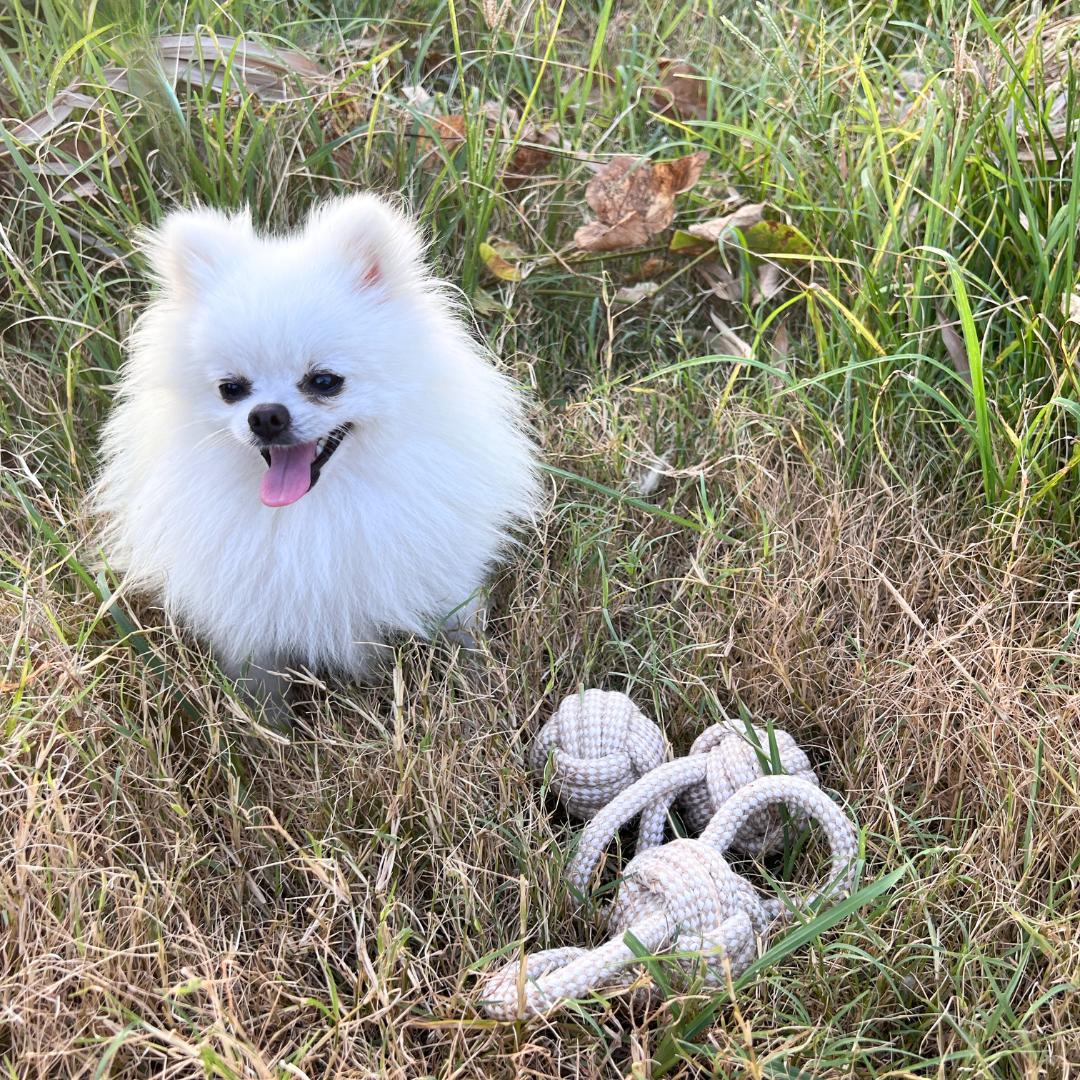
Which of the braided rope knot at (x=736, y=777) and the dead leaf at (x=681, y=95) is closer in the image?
the braided rope knot at (x=736, y=777)

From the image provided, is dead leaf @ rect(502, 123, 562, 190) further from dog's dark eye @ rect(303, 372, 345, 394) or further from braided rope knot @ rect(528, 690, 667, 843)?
braided rope knot @ rect(528, 690, 667, 843)

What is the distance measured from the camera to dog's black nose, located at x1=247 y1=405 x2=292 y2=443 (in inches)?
62.5

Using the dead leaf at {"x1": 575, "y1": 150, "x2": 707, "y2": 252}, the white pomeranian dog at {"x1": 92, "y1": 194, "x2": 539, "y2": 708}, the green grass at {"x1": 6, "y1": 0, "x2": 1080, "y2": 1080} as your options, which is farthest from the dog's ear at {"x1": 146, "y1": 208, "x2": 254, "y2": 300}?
the dead leaf at {"x1": 575, "y1": 150, "x2": 707, "y2": 252}

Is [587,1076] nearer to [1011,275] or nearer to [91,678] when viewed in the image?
[91,678]

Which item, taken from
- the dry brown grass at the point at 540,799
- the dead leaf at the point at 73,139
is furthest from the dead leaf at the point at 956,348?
the dead leaf at the point at 73,139

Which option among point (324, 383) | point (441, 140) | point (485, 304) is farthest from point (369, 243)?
point (441, 140)

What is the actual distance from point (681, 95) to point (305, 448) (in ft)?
5.76

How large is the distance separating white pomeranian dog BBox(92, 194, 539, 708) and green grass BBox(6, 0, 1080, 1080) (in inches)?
6.1

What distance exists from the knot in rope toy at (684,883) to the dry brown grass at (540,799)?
0.18ft

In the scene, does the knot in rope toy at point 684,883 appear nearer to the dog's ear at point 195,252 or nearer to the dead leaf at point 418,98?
the dog's ear at point 195,252

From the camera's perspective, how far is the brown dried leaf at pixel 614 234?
2.48m

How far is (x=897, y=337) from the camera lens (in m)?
2.23

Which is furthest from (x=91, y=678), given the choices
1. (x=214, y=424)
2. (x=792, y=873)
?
(x=792, y=873)

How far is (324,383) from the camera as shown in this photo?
65.7 inches
